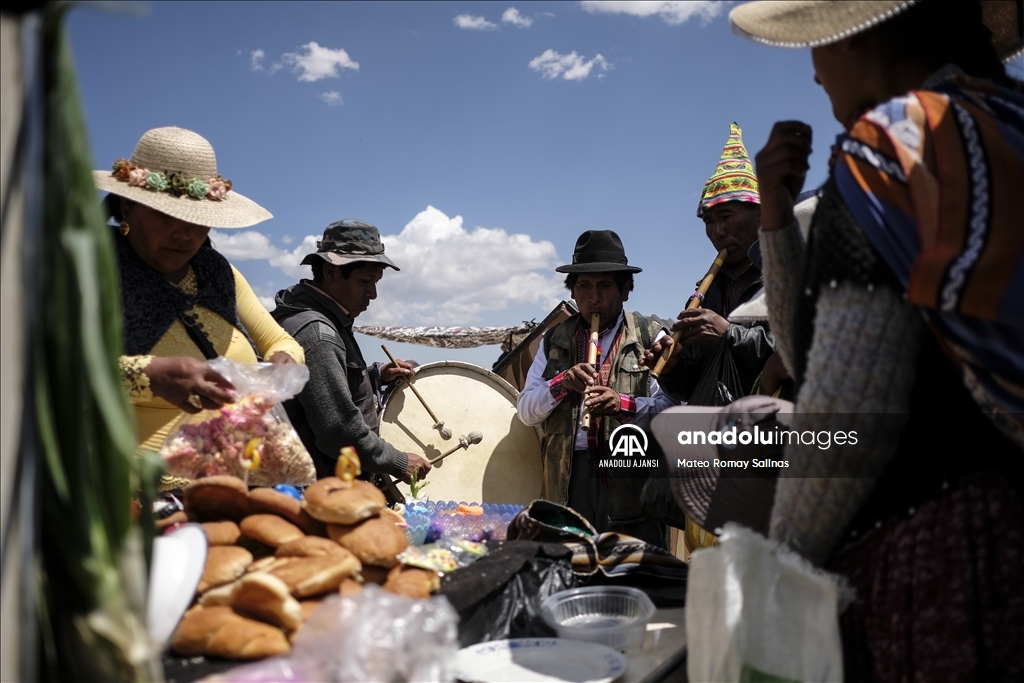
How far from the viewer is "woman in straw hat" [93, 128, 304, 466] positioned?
7.75ft

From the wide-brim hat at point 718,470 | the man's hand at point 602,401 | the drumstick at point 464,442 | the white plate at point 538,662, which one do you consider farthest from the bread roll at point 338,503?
the drumstick at point 464,442

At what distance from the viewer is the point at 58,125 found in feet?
2.86

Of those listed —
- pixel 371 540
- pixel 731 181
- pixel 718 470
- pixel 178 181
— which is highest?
pixel 731 181

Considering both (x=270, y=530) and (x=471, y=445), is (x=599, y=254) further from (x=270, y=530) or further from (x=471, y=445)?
(x=270, y=530)

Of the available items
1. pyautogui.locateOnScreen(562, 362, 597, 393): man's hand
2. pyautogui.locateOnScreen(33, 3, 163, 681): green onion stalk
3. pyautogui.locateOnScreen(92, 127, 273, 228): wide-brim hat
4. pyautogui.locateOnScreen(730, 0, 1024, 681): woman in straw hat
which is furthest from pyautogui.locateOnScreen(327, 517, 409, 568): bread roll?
pyautogui.locateOnScreen(562, 362, 597, 393): man's hand

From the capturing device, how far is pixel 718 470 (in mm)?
1828

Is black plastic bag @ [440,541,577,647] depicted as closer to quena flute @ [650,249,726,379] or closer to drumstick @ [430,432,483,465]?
quena flute @ [650,249,726,379]

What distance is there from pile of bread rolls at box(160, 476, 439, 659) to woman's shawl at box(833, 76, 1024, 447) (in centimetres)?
104

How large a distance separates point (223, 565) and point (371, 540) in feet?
0.91

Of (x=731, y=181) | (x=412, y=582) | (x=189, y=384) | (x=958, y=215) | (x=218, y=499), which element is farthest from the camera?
(x=731, y=181)

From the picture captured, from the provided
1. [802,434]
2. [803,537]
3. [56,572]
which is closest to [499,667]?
[803,537]

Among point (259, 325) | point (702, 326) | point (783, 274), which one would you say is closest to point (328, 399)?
point (259, 325)

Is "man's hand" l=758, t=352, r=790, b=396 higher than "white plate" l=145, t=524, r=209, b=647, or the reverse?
"man's hand" l=758, t=352, r=790, b=396

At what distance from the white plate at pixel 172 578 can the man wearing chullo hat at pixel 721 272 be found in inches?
107
